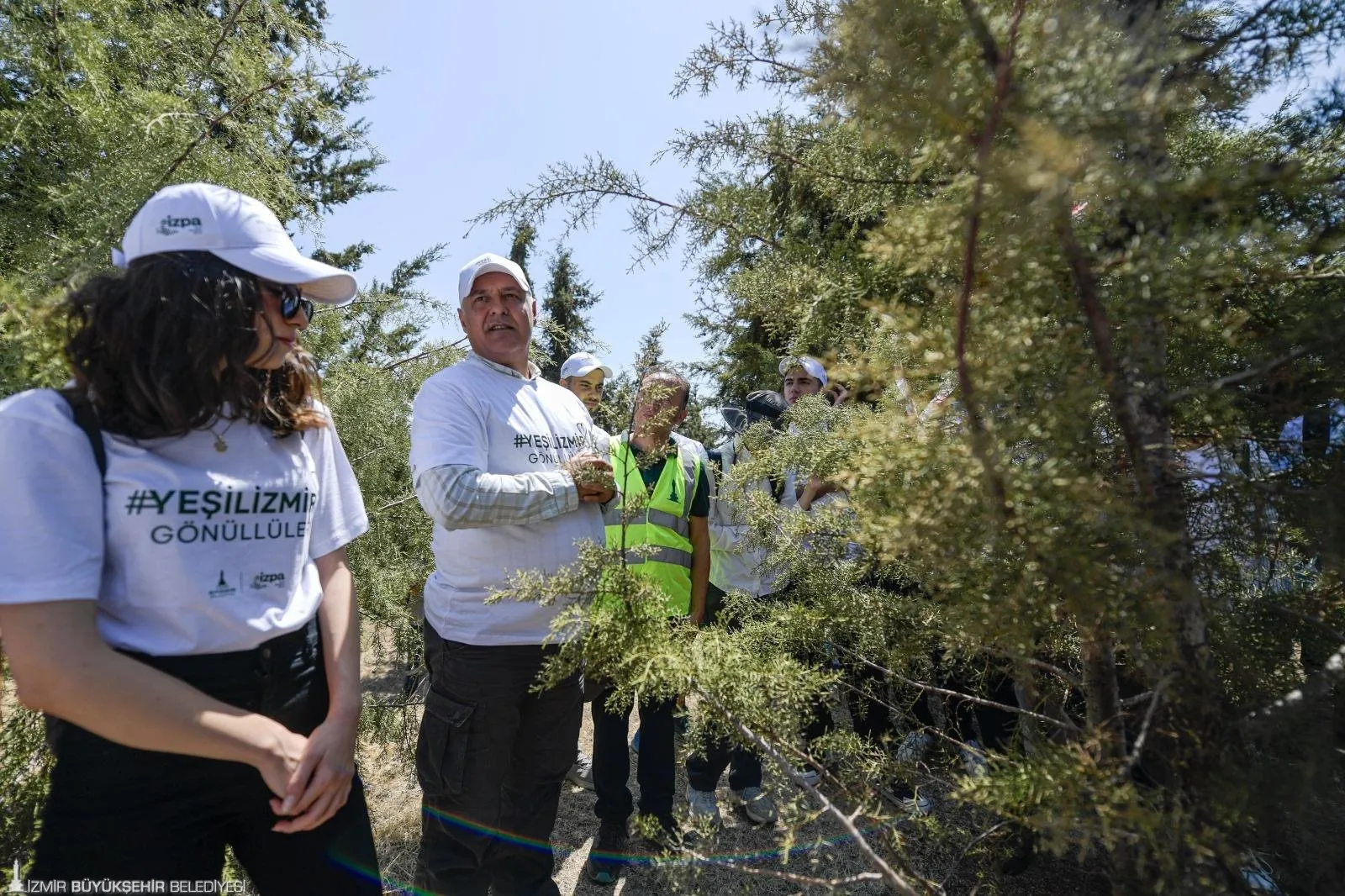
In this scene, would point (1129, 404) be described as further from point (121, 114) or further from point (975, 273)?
point (121, 114)

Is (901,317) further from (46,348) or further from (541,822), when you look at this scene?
(541,822)

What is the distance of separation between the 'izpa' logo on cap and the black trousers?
2.67 m

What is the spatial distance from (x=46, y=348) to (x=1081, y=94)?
7.24 feet

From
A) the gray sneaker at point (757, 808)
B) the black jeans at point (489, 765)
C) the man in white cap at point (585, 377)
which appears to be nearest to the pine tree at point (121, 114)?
the man in white cap at point (585, 377)

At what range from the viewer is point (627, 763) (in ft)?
10.8

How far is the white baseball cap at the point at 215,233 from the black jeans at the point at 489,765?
4.48 feet

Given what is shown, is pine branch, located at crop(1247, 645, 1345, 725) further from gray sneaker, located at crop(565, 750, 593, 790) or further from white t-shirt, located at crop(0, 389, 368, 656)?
gray sneaker, located at crop(565, 750, 593, 790)

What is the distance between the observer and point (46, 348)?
166 centimetres

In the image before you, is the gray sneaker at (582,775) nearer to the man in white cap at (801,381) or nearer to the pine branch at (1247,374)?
the man in white cap at (801,381)

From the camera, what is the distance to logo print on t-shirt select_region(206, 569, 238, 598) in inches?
56.5

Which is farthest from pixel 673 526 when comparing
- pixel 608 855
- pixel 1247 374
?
pixel 1247 374

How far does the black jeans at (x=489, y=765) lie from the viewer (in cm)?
232

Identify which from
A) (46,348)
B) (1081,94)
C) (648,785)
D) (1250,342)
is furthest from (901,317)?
(648,785)

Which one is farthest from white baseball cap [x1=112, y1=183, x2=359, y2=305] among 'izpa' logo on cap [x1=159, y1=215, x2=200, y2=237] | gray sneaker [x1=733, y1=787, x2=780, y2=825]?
gray sneaker [x1=733, y1=787, x2=780, y2=825]
